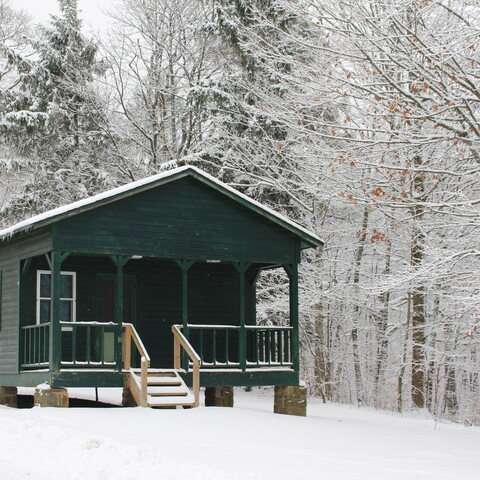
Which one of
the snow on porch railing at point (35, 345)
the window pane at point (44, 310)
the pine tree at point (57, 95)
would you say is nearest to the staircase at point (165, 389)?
the snow on porch railing at point (35, 345)

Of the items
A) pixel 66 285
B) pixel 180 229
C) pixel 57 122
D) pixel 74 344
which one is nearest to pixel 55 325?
pixel 74 344

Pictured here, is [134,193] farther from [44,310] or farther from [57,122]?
[57,122]

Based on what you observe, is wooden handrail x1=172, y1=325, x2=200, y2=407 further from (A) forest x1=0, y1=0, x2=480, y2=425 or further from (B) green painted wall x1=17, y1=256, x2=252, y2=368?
(A) forest x1=0, y1=0, x2=480, y2=425

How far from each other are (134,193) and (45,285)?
3.68m

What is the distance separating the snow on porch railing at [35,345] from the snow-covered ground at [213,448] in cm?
209

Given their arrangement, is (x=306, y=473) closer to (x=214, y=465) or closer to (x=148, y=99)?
(x=214, y=465)

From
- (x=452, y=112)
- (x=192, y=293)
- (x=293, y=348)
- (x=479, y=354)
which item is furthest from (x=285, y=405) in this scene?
(x=479, y=354)

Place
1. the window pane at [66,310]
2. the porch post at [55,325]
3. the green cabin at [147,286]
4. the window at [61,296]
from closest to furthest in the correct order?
the porch post at [55,325], the green cabin at [147,286], the window at [61,296], the window pane at [66,310]

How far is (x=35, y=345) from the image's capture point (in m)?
18.3

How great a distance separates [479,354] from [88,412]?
1993 cm

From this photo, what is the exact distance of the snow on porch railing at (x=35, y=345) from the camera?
17.8m

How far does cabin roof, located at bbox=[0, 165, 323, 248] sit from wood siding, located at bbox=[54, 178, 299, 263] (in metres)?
0.30

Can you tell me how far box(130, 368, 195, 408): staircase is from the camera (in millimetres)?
16734

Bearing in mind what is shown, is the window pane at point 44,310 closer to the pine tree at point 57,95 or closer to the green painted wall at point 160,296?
the green painted wall at point 160,296
